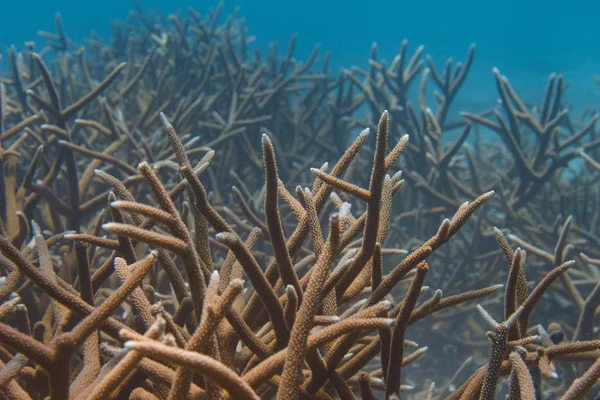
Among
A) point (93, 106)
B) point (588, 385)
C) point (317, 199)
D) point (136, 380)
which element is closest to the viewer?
point (588, 385)

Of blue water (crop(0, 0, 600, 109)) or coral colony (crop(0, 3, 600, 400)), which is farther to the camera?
blue water (crop(0, 0, 600, 109))

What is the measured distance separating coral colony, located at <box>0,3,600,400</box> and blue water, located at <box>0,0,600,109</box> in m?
16.6

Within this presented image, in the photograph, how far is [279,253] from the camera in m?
1.17

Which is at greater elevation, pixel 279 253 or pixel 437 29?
pixel 437 29

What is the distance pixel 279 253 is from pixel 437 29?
41.1 metres

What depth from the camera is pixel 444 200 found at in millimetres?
3984

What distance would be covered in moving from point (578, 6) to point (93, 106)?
3727 cm

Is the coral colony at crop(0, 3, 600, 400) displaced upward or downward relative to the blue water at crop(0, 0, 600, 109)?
downward

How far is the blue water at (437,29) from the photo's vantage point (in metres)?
23.8

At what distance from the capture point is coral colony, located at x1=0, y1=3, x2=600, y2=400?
94 cm

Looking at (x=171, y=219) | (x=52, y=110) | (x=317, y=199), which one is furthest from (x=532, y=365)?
(x=52, y=110)

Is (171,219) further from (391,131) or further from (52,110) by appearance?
(391,131)

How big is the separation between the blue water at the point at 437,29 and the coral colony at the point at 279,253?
54.3 ft

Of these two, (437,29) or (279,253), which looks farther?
(437,29)
